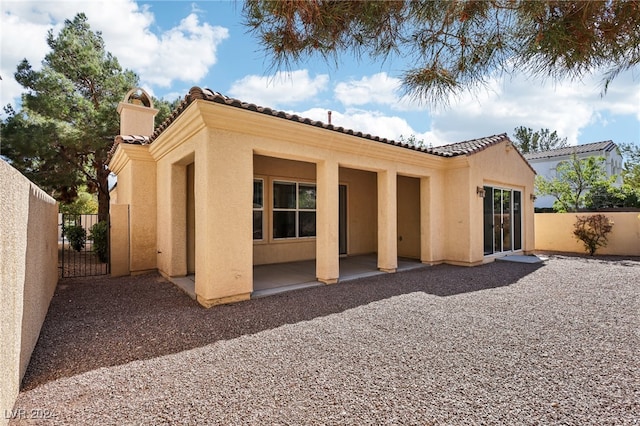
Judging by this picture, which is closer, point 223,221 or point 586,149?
Result: point 223,221

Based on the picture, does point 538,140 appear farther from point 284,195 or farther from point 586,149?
point 284,195

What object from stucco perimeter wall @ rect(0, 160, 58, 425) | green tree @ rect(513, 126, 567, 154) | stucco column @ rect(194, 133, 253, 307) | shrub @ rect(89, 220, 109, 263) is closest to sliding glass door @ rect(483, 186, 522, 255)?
stucco column @ rect(194, 133, 253, 307)

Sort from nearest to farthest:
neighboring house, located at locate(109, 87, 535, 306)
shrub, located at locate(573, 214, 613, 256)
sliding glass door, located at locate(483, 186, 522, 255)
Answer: neighboring house, located at locate(109, 87, 535, 306) < sliding glass door, located at locate(483, 186, 522, 255) < shrub, located at locate(573, 214, 613, 256)

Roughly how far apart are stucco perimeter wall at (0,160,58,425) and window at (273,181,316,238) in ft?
23.8

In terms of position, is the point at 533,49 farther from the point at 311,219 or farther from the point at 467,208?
the point at 311,219

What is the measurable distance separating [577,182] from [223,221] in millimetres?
24230

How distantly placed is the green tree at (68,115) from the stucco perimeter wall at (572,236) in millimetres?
22857

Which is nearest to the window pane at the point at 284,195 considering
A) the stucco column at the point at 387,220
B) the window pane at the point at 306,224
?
the window pane at the point at 306,224

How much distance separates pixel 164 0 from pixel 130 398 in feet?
20.3

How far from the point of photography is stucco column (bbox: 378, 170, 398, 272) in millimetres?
9477

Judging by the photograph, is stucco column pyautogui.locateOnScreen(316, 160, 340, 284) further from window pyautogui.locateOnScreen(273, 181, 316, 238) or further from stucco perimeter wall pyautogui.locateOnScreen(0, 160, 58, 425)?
stucco perimeter wall pyautogui.locateOnScreen(0, 160, 58, 425)

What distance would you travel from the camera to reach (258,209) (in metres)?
10.9

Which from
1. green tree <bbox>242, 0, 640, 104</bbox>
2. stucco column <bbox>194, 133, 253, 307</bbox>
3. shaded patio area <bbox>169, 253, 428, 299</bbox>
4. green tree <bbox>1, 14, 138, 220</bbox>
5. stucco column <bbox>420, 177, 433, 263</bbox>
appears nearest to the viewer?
green tree <bbox>242, 0, 640, 104</bbox>

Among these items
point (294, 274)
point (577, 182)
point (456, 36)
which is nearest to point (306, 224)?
point (294, 274)
